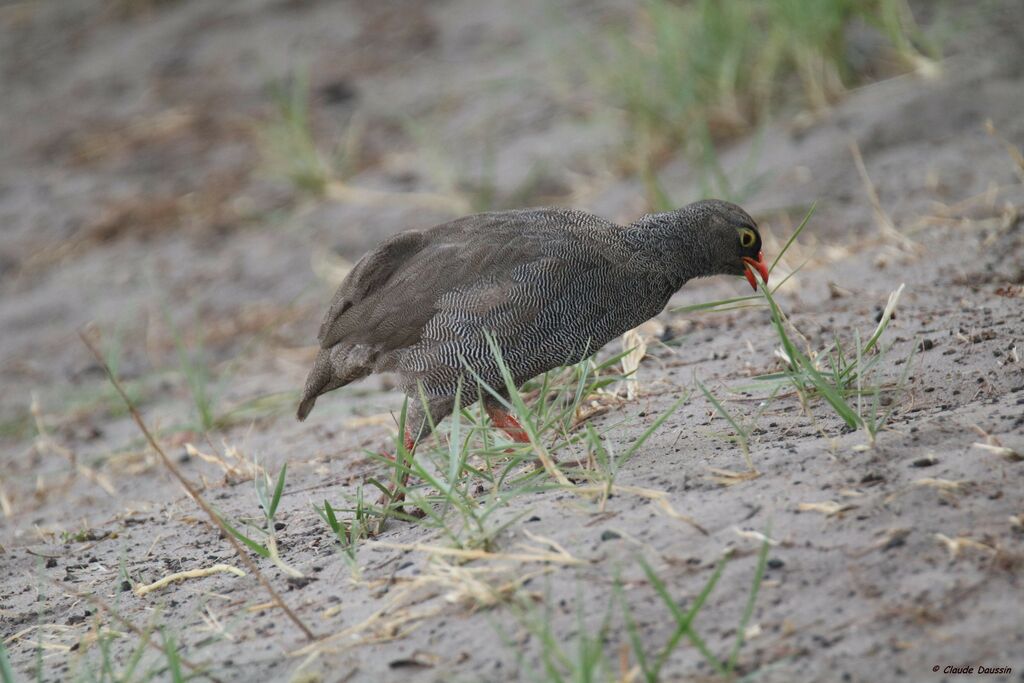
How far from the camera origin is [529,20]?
37.4 ft

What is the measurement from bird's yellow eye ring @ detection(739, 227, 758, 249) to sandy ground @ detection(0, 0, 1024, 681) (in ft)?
1.67

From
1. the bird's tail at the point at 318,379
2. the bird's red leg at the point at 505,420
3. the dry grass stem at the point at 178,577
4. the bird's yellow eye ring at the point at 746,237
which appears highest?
the bird's yellow eye ring at the point at 746,237

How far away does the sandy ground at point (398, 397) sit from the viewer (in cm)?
334

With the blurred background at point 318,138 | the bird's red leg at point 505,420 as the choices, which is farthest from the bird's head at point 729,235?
the blurred background at point 318,138

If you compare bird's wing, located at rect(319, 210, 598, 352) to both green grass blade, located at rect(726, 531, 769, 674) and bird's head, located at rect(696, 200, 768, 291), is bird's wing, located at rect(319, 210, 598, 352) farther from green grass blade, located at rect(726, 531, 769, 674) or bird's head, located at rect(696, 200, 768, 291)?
green grass blade, located at rect(726, 531, 769, 674)

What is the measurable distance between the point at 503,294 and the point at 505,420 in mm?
636

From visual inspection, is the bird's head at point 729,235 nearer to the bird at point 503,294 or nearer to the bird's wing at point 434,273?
the bird at point 503,294

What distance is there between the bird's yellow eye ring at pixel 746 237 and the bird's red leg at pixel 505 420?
126 centimetres

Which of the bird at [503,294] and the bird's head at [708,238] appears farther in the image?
the bird's head at [708,238]

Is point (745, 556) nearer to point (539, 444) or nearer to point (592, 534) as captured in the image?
point (592, 534)

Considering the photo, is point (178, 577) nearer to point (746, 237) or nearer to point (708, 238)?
point (708, 238)

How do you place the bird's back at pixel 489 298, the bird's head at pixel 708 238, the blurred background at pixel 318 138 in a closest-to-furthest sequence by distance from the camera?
1. the bird's back at pixel 489 298
2. the bird's head at pixel 708 238
3. the blurred background at pixel 318 138

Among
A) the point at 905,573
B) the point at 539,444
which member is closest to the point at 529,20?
the point at 539,444

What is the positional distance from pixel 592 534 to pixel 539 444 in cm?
44
